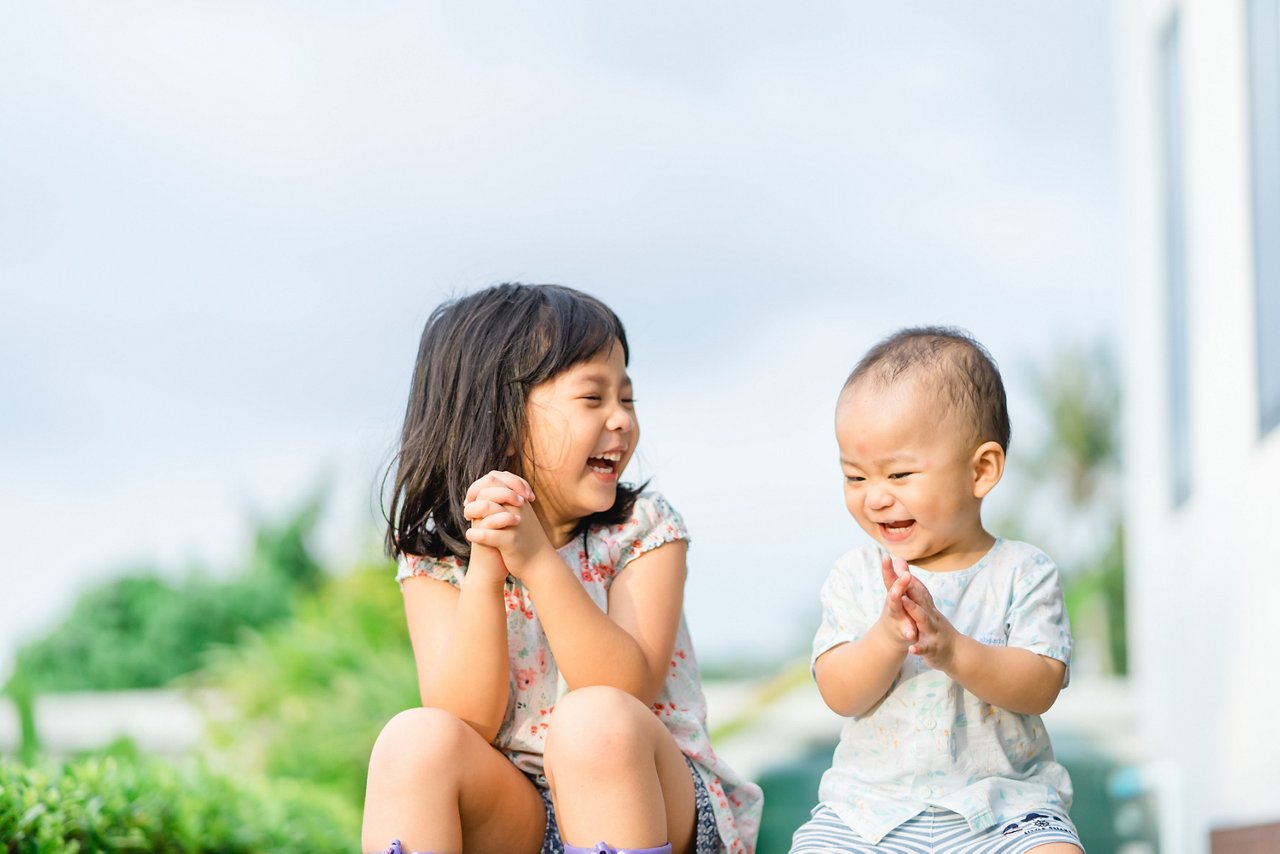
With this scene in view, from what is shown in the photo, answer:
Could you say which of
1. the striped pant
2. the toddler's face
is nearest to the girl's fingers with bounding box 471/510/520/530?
the toddler's face

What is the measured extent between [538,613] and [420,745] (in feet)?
0.87

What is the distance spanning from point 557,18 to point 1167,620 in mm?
19927

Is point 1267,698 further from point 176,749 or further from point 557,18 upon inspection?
point 557,18

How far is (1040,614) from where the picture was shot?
186 centimetres

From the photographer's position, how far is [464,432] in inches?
81.7

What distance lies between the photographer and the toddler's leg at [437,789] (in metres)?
1.71

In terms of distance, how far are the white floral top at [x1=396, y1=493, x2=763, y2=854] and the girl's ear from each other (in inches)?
19.0

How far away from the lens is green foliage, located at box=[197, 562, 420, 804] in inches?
266

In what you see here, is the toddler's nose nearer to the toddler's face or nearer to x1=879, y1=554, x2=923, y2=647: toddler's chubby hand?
the toddler's face

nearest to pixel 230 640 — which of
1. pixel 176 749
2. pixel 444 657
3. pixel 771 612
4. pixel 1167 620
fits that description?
pixel 176 749

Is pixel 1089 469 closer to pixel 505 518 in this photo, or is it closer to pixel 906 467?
pixel 906 467

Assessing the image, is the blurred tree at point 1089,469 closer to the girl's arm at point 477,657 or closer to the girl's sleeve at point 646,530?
the girl's sleeve at point 646,530

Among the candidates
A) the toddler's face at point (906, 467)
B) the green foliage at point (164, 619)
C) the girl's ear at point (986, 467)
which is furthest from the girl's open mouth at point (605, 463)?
the green foliage at point (164, 619)

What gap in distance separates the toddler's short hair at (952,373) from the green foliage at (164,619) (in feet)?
28.3
